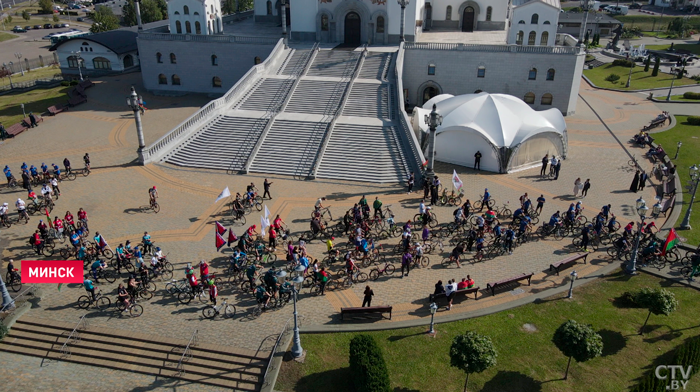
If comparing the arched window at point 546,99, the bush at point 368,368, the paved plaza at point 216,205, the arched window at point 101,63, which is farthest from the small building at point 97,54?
the bush at point 368,368

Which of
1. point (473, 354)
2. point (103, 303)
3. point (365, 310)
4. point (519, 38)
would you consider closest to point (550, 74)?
point (519, 38)

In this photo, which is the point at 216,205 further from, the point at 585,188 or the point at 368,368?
the point at 585,188

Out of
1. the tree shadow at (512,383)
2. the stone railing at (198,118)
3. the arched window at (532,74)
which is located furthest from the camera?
the arched window at (532,74)

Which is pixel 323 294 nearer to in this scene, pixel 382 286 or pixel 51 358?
pixel 382 286

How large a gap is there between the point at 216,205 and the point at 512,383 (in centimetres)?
2141

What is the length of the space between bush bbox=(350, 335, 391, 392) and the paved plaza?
4.13 meters

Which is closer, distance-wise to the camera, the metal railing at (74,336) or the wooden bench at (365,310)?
the metal railing at (74,336)

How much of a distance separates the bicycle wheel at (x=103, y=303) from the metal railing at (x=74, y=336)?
38.3 inches

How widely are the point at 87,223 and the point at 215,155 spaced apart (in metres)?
12.4

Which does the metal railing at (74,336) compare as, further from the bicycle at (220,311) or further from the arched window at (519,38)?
the arched window at (519,38)

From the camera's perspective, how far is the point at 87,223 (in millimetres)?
30109

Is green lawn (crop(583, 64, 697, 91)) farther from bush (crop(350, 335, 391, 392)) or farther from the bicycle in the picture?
the bicycle

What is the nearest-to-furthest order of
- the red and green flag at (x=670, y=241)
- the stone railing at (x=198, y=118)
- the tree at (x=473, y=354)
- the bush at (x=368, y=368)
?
the tree at (x=473, y=354), the bush at (x=368, y=368), the red and green flag at (x=670, y=241), the stone railing at (x=198, y=118)

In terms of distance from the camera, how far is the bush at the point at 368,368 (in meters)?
17.7
